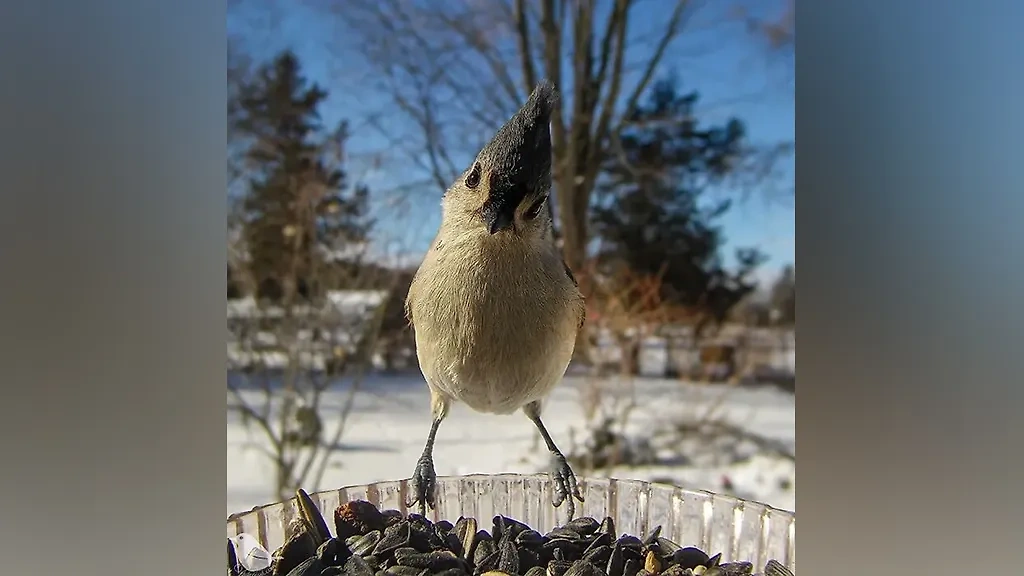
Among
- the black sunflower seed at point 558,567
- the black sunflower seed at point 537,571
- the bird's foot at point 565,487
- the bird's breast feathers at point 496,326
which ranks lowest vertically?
the black sunflower seed at point 537,571

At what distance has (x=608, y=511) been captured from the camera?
889mm

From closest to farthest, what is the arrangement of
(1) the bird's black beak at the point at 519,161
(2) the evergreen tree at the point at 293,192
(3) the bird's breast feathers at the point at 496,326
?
1. (1) the bird's black beak at the point at 519,161
2. (3) the bird's breast feathers at the point at 496,326
3. (2) the evergreen tree at the point at 293,192

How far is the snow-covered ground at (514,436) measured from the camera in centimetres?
112

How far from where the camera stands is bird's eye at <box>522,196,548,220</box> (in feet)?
2.13

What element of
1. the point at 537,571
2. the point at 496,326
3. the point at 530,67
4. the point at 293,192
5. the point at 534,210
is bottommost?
the point at 537,571

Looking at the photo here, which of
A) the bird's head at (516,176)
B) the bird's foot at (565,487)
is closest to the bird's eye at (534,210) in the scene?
the bird's head at (516,176)

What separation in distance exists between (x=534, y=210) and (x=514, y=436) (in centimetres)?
66

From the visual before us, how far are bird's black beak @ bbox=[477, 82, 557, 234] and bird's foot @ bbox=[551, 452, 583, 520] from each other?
369mm

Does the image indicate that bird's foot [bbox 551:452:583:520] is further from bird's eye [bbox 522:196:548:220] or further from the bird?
bird's eye [bbox 522:196:548:220]
